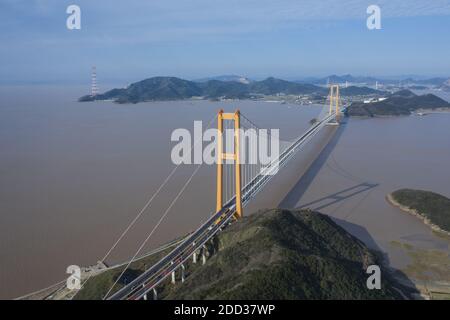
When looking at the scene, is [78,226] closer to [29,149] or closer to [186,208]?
[186,208]

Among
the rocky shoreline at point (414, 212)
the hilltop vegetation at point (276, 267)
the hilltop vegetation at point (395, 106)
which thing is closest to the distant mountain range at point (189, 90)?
the hilltop vegetation at point (395, 106)

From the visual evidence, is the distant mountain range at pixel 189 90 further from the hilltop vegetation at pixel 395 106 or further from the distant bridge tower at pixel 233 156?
the distant bridge tower at pixel 233 156

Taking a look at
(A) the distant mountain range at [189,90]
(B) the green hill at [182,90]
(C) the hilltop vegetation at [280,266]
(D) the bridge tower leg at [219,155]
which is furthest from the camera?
(A) the distant mountain range at [189,90]

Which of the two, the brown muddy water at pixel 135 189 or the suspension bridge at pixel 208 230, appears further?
the brown muddy water at pixel 135 189

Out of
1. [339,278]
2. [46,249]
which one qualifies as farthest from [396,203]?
[46,249]

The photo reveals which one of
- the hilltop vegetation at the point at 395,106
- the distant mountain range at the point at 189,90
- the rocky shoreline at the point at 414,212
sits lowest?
the rocky shoreline at the point at 414,212

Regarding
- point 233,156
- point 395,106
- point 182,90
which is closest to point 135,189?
point 233,156

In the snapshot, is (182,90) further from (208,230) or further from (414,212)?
(208,230)
